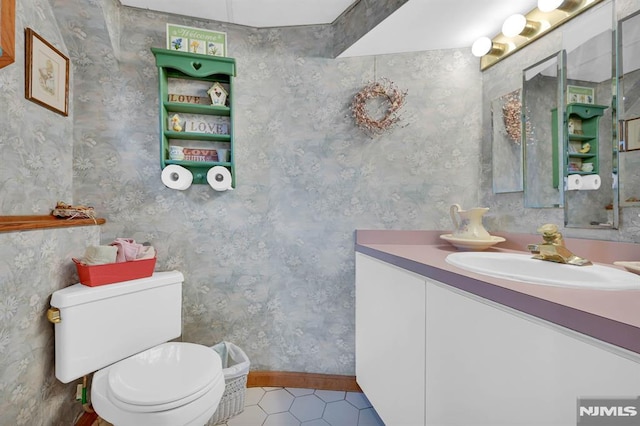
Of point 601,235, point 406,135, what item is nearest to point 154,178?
point 406,135

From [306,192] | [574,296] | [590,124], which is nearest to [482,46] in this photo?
[590,124]

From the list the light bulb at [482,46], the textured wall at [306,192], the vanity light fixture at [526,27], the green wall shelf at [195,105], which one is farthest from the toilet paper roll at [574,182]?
the green wall shelf at [195,105]

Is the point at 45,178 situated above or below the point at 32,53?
below

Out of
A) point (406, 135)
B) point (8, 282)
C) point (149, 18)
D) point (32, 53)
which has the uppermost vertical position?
point (149, 18)

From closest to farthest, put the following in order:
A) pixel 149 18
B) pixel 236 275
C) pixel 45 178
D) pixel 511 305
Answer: pixel 511 305 < pixel 45 178 < pixel 149 18 < pixel 236 275

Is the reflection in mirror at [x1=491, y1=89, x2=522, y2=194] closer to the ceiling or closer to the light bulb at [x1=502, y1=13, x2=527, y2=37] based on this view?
the light bulb at [x1=502, y1=13, x2=527, y2=37]

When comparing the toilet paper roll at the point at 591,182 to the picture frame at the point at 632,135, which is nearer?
the picture frame at the point at 632,135

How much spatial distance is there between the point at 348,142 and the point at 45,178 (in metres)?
1.56

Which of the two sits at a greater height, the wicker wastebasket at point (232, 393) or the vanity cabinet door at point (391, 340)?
the vanity cabinet door at point (391, 340)

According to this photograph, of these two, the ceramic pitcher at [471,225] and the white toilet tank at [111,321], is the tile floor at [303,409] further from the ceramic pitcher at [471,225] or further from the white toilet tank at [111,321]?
the ceramic pitcher at [471,225]

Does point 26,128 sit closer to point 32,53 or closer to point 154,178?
point 32,53

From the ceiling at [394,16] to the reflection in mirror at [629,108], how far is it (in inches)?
17.3

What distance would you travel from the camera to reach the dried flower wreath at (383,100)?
165 centimetres

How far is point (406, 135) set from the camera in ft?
5.55
